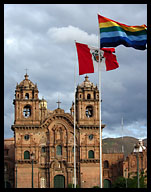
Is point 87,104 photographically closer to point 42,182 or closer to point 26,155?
point 26,155

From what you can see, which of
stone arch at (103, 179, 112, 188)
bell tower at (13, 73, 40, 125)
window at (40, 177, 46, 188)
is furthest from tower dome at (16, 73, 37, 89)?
stone arch at (103, 179, 112, 188)

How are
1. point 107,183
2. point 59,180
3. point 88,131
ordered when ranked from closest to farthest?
point 59,180 → point 88,131 → point 107,183

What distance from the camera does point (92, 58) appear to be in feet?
118

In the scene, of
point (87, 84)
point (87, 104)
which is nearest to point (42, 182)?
point (87, 104)

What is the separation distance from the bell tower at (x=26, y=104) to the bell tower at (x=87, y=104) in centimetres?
679

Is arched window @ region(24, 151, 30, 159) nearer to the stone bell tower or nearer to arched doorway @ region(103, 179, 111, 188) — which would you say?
the stone bell tower

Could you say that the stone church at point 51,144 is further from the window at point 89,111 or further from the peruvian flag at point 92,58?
the peruvian flag at point 92,58

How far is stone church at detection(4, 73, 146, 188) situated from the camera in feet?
242

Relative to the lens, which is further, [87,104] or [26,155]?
[87,104]

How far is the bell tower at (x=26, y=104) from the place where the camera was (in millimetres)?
75000

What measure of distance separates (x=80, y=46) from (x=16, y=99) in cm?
4068

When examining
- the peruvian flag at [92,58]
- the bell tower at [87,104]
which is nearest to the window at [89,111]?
the bell tower at [87,104]

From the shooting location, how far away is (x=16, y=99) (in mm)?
75438

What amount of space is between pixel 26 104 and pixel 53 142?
749 cm
